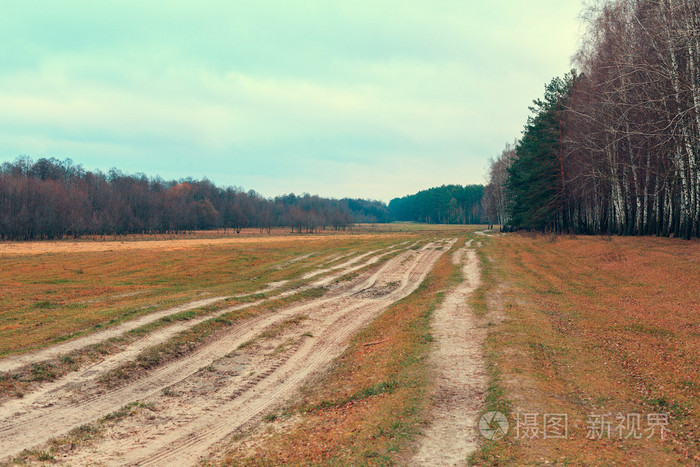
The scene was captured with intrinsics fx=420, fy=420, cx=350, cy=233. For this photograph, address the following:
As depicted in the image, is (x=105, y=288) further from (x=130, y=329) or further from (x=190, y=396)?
(x=190, y=396)

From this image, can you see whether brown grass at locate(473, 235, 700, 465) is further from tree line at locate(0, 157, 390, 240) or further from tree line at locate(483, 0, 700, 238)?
tree line at locate(0, 157, 390, 240)

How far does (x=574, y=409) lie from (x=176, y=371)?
9.63 m

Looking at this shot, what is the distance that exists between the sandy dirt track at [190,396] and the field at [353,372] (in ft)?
0.16

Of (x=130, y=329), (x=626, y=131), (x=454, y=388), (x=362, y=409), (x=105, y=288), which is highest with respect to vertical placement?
(x=626, y=131)

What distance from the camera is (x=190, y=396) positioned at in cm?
995

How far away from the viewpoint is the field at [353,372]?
693 centimetres

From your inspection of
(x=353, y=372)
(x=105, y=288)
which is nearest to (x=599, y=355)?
(x=353, y=372)

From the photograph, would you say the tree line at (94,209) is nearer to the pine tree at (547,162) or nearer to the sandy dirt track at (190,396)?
the pine tree at (547,162)

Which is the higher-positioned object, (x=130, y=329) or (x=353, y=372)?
(x=130, y=329)
